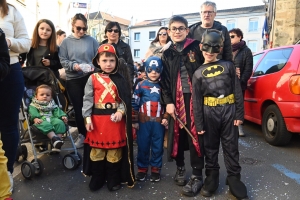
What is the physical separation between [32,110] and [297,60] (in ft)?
12.6

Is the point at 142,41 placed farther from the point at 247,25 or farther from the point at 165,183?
the point at 165,183

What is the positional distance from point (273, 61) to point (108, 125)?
135 inches

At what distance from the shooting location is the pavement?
2.94 metres

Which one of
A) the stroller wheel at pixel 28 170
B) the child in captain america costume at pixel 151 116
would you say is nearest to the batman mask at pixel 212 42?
the child in captain america costume at pixel 151 116

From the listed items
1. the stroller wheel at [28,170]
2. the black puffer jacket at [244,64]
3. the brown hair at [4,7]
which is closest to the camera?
the brown hair at [4,7]

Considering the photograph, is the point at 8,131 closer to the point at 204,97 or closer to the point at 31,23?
the point at 204,97

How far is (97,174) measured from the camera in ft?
10.1

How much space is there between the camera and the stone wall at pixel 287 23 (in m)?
10.5

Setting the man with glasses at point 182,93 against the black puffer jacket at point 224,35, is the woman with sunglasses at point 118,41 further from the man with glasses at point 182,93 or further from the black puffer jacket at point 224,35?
the man with glasses at point 182,93

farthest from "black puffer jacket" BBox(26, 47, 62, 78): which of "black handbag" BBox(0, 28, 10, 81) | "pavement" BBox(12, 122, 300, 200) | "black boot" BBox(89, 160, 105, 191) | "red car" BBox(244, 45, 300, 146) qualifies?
"red car" BBox(244, 45, 300, 146)

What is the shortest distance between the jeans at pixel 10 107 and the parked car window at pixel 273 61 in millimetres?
3856

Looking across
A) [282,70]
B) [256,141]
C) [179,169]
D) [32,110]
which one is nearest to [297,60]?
[282,70]

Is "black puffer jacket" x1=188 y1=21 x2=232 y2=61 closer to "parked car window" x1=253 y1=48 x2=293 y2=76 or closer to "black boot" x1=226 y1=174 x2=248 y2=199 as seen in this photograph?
"black boot" x1=226 y1=174 x2=248 y2=199

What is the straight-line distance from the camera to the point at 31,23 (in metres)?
13.8
